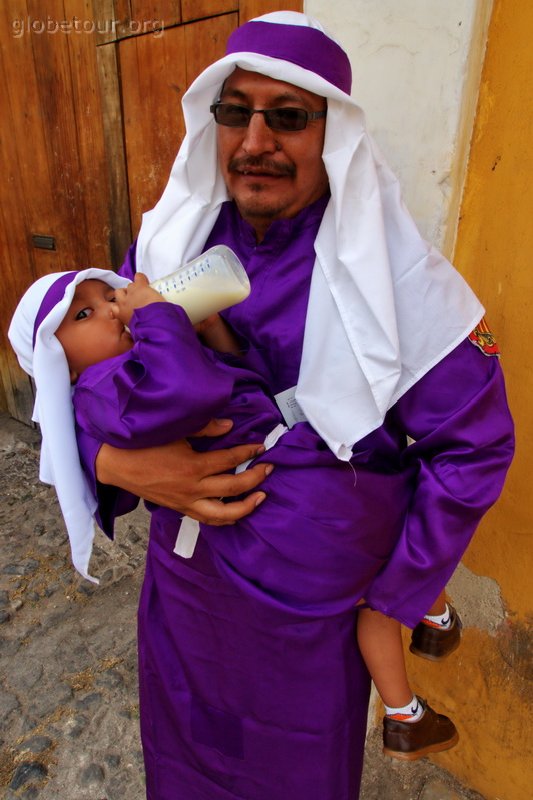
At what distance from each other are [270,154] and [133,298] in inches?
18.4

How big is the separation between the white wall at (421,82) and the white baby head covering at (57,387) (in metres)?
0.85

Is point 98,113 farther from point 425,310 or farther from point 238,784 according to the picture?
point 238,784

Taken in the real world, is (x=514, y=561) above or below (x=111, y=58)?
below

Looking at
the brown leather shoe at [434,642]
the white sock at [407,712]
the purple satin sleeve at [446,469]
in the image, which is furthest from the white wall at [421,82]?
the white sock at [407,712]

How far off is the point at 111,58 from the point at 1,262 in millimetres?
1917

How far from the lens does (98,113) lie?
299cm

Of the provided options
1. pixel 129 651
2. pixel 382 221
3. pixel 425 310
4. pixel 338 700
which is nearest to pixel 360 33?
pixel 382 221

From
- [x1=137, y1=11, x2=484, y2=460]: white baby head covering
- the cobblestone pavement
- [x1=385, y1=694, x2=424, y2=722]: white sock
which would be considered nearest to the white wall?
[x1=137, y1=11, x2=484, y2=460]: white baby head covering

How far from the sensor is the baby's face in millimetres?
1314

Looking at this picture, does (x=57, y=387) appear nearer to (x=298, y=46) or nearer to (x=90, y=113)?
(x=298, y=46)

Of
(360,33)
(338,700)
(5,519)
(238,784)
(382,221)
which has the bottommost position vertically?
(5,519)

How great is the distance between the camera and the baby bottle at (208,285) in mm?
1219

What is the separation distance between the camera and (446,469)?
3.96 ft

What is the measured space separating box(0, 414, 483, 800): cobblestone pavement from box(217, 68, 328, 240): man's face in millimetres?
1671
